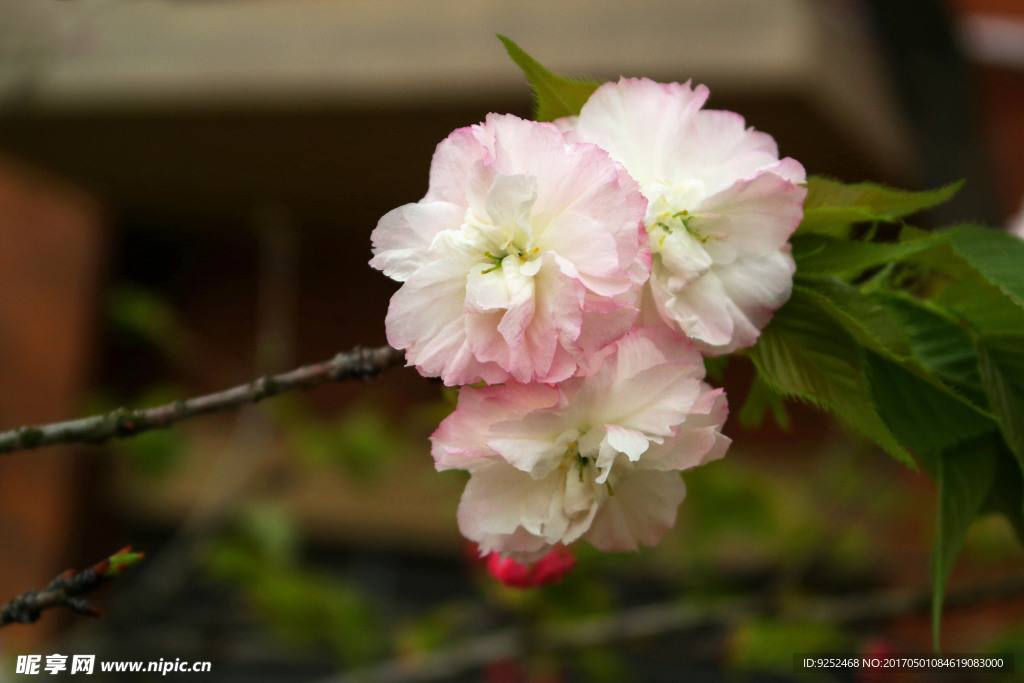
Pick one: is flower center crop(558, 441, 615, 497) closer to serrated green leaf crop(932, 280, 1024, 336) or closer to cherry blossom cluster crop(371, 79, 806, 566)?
cherry blossom cluster crop(371, 79, 806, 566)

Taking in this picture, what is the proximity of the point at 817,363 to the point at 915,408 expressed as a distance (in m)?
0.05

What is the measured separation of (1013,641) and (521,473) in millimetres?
753

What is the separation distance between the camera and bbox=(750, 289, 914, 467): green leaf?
0.27 m

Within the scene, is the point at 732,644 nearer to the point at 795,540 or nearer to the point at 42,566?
the point at 795,540

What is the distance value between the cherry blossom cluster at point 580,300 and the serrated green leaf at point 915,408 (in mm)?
62

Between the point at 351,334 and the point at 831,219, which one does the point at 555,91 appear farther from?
the point at 351,334

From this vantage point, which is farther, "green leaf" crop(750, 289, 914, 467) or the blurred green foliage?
the blurred green foliage

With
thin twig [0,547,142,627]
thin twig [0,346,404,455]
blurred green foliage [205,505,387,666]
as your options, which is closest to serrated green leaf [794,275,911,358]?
thin twig [0,346,404,455]

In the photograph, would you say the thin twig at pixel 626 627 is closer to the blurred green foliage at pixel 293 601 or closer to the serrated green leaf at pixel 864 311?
the blurred green foliage at pixel 293 601

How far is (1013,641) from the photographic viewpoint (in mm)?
757

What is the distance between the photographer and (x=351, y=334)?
1866 mm

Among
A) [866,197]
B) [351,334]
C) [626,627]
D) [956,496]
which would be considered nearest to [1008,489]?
[956,496]

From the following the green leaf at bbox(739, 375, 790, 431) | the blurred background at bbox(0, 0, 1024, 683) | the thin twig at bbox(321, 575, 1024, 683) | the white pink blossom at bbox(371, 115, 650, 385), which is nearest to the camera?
the white pink blossom at bbox(371, 115, 650, 385)

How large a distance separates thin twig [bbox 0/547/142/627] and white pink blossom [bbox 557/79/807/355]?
9.2 inches
